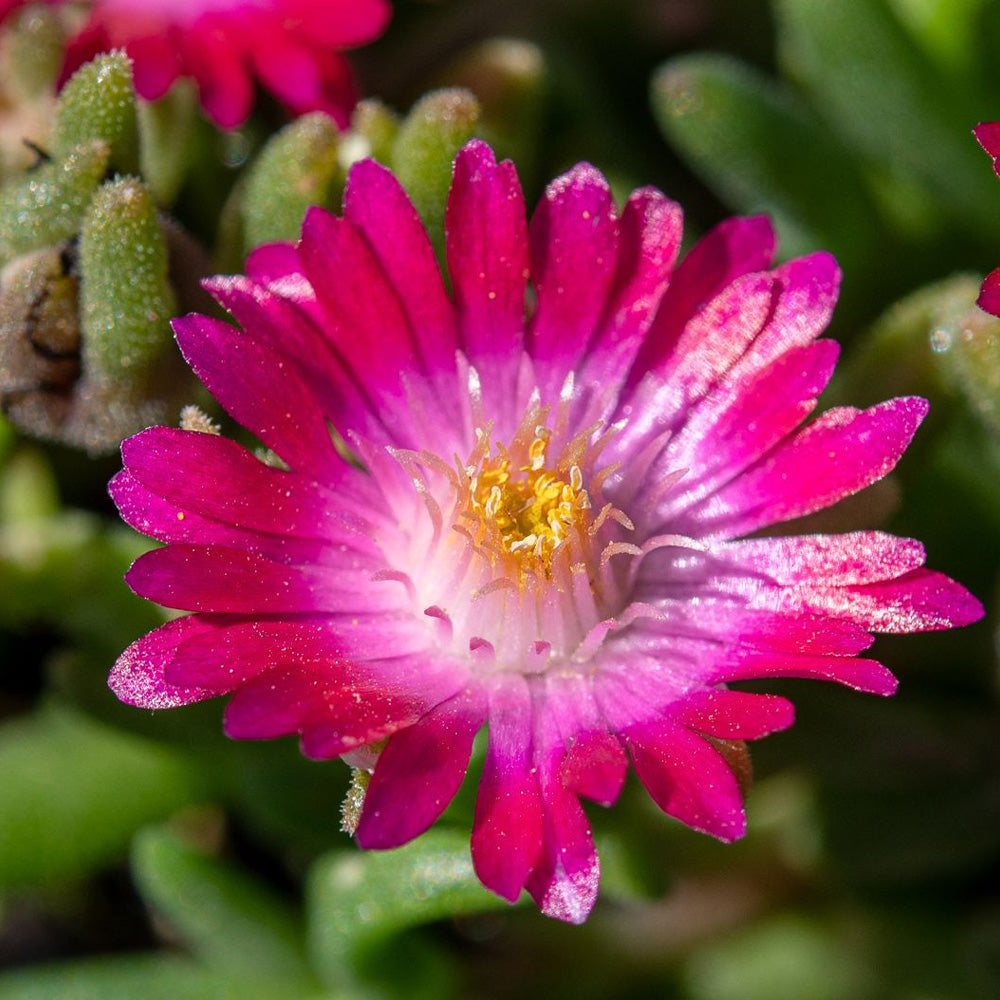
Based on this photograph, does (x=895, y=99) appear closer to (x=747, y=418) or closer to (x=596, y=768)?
(x=747, y=418)

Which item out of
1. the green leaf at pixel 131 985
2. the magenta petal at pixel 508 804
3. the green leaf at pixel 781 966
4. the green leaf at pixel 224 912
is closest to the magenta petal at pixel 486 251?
the magenta petal at pixel 508 804

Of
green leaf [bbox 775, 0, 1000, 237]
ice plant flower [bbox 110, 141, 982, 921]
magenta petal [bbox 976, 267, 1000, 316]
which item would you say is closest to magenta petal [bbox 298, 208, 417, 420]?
ice plant flower [bbox 110, 141, 982, 921]

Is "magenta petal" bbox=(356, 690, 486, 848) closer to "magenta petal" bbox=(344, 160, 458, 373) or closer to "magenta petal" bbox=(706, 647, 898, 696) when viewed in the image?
"magenta petal" bbox=(706, 647, 898, 696)

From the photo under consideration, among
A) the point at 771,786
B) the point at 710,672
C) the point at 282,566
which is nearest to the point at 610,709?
the point at 710,672

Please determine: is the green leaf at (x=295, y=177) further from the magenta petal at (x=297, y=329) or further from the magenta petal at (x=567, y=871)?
the magenta petal at (x=567, y=871)

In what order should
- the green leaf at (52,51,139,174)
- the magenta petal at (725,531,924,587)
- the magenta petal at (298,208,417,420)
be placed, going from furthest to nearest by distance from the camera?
the green leaf at (52,51,139,174) < the magenta petal at (298,208,417,420) < the magenta petal at (725,531,924,587)

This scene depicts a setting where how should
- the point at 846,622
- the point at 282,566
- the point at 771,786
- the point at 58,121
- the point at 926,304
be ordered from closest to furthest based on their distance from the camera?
the point at 846,622 → the point at 282,566 → the point at 58,121 → the point at 926,304 → the point at 771,786

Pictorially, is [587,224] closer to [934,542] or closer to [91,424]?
[91,424]
